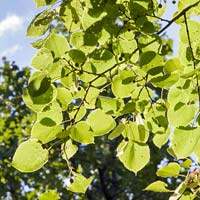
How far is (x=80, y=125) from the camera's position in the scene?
3.93 feet

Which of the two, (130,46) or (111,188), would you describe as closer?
(130,46)

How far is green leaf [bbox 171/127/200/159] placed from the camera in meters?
1.18

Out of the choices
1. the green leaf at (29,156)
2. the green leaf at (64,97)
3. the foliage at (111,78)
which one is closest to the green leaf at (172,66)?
the foliage at (111,78)

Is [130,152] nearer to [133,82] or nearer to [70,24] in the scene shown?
[133,82]

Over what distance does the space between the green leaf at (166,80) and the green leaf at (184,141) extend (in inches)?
4.4

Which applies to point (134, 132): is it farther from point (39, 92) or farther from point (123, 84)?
point (39, 92)

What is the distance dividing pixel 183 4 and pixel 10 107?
29.7 ft

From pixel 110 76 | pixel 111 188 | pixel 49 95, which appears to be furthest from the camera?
pixel 111 188

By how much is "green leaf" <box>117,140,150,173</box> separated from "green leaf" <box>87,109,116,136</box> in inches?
3.0

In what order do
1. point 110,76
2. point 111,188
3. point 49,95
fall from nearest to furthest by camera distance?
Result: point 49,95, point 110,76, point 111,188

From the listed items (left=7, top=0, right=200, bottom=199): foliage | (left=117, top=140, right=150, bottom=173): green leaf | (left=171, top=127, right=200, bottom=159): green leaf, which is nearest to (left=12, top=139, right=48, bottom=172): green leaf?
(left=7, top=0, right=200, bottom=199): foliage

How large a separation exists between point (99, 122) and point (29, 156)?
0.64ft

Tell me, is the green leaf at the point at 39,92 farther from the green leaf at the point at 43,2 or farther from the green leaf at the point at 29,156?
the green leaf at the point at 43,2

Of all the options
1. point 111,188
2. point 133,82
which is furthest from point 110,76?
point 111,188
